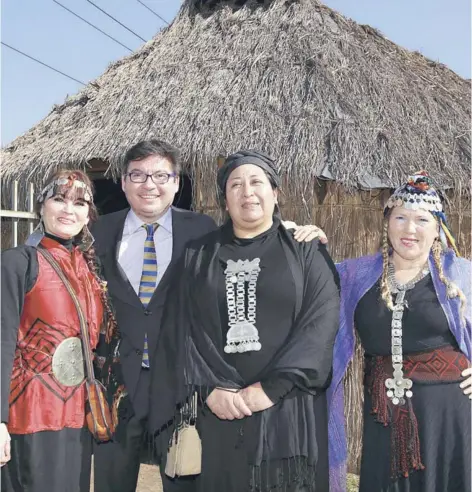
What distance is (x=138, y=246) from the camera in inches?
110

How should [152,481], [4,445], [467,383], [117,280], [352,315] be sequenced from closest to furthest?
[4,445]
[467,383]
[352,315]
[117,280]
[152,481]

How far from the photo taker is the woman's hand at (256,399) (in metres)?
2.29

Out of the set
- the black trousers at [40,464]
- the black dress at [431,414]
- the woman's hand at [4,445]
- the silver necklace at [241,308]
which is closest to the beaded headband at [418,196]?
the black dress at [431,414]

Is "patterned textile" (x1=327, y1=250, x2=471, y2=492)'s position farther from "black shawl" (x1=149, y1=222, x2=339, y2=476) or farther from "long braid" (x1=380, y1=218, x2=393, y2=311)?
"black shawl" (x1=149, y1=222, x2=339, y2=476)

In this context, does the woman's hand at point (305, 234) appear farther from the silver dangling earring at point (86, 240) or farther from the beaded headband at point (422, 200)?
the silver dangling earring at point (86, 240)

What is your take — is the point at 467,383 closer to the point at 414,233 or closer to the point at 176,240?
the point at 414,233

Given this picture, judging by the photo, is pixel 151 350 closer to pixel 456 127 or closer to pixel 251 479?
pixel 251 479

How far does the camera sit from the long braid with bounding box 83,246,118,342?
2578 millimetres

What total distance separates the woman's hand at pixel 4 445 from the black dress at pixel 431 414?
146 cm

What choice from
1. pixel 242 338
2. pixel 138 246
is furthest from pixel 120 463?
pixel 138 246

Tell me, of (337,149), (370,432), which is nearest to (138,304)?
(370,432)

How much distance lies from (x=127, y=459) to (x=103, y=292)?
77 centimetres

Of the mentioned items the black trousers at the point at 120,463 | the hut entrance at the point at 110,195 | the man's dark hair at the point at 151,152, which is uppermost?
the hut entrance at the point at 110,195

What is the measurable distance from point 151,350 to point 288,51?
4.09 m
